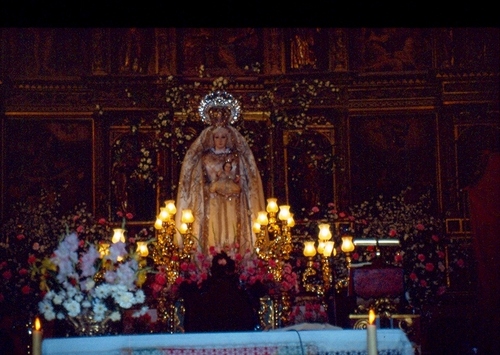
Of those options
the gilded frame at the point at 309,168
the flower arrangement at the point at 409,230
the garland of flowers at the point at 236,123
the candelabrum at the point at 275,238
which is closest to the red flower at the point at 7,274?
the garland of flowers at the point at 236,123

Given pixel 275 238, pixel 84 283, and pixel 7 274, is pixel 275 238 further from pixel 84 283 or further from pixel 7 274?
pixel 84 283

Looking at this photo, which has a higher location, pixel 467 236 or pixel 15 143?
pixel 15 143

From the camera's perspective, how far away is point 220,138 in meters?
10.1

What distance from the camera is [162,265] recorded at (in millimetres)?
8844

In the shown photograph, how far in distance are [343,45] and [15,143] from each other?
511cm

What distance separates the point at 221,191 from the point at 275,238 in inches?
41.8

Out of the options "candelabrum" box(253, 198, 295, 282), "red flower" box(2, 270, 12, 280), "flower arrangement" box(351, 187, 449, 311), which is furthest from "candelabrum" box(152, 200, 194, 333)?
"flower arrangement" box(351, 187, 449, 311)

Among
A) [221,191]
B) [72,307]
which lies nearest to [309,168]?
[221,191]

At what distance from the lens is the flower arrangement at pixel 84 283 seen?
5.14 meters

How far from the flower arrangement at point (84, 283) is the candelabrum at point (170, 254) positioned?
2.98 m

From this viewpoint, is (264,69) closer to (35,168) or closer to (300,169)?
(300,169)

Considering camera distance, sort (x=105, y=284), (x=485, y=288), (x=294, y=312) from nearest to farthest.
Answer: (x=105, y=284), (x=294, y=312), (x=485, y=288)

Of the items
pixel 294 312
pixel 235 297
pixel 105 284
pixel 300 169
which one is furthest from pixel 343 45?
pixel 105 284

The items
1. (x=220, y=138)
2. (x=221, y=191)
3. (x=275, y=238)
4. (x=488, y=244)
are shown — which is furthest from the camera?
(x=488, y=244)
